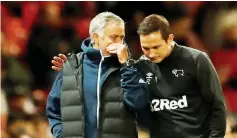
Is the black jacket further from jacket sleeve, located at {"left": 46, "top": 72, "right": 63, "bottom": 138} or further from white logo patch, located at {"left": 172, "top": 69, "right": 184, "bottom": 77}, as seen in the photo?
jacket sleeve, located at {"left": 46, "top": 72, "right": 63, "bottom": 138}

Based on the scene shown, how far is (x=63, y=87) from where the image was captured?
246 cm

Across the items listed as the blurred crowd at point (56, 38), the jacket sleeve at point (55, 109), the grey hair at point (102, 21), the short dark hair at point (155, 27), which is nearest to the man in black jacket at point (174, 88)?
the short dark hair at point (155, 27)

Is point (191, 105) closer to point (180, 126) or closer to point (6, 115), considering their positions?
point (180, 126)

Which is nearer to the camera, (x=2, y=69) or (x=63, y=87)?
(x=63, y=87)

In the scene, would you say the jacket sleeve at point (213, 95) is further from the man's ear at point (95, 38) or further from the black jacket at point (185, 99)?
the man's ear at point (95, 38)

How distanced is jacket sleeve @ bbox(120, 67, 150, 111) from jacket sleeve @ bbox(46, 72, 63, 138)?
356 millimetres

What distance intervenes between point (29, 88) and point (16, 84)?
10 cm

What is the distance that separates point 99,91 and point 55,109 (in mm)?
301

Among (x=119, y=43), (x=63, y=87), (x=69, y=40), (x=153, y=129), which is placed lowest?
(x=153, y=129)

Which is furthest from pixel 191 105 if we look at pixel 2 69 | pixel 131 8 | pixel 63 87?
pixel 2 69

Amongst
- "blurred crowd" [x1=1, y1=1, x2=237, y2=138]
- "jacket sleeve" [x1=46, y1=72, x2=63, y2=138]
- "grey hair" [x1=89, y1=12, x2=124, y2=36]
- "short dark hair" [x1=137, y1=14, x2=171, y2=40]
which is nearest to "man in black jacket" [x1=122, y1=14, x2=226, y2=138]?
"short dark hair" [x1=137, y1=14, x2=171, y2=40]

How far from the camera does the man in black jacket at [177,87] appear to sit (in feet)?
7.79

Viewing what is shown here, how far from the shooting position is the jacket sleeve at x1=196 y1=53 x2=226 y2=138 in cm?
237

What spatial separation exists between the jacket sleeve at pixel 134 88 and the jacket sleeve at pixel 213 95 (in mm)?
265
